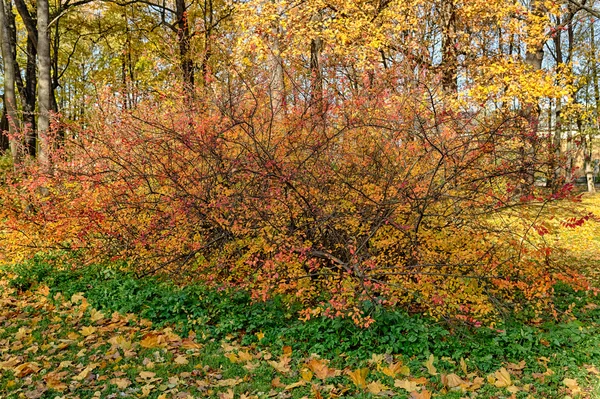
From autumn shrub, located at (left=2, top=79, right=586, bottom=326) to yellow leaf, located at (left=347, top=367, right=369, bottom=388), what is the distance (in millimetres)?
605

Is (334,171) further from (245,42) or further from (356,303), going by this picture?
(245,42)

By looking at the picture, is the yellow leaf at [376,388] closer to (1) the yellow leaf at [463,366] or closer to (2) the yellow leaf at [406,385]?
(2) the yellow leaf at [406,385]

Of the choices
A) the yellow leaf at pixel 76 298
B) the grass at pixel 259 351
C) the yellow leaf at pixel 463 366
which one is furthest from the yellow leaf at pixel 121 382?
the yellow leaf at pixel 463 366

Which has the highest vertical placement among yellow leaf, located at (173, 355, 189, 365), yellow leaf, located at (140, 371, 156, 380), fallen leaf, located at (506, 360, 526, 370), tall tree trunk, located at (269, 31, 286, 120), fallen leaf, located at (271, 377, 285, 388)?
tall tree trunk, located at (269, 31, 286, 120)

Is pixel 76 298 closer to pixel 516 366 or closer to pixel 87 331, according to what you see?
pixel 87 331

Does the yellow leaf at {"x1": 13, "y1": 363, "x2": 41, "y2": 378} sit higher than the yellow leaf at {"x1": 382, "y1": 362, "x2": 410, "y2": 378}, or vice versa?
the yellow leaf at {"x1": 13, "y1": 363, "x2": 41, "y2": 378}

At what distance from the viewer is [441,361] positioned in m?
4.56

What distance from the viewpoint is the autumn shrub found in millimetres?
5547

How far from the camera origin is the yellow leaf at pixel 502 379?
162 inches

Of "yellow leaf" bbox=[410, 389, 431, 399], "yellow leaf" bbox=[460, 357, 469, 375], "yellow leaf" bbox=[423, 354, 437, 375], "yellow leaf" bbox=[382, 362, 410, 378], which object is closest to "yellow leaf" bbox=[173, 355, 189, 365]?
"yellow leaf" bbox=[382, 362, 410, 378]

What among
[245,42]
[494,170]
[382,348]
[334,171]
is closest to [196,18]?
[245,42]

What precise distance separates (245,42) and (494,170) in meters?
8.10

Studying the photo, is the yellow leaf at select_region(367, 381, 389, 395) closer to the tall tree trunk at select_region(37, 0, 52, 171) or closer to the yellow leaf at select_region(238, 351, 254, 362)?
the yellow leaf at select_region(238, 351, 254, 362)

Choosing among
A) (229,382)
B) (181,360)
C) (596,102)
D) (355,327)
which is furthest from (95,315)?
(596,102)
